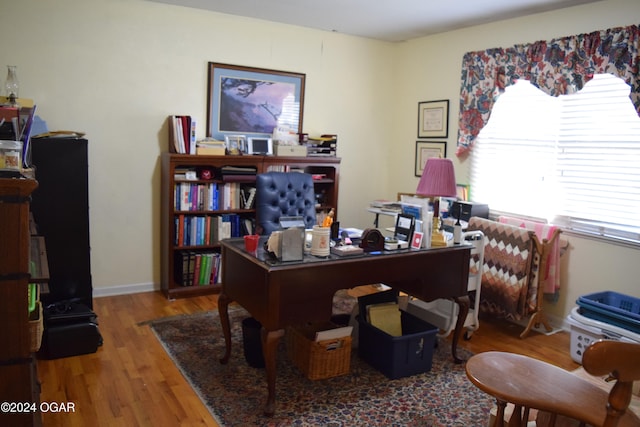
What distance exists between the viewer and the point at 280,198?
364cm

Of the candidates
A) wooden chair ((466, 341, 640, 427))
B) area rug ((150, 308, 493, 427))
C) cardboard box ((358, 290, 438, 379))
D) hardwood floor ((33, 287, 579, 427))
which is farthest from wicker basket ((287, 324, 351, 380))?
wooden chair ((466, 341, 640, 427))

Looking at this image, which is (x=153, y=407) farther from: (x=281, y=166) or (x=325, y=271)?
(x=281, y=166)

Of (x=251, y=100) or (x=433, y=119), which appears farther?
(x=433, y=119)

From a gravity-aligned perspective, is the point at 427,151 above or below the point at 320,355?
above

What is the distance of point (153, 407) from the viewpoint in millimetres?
2510

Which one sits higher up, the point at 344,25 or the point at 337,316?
the point at 344,25

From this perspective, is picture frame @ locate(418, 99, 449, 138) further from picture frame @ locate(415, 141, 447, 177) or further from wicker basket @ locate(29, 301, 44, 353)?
wicker basket @ locate(29, 301, 44, 353)

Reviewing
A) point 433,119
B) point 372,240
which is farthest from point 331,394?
point 433,119

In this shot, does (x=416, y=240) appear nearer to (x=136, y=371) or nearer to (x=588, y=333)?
(x=588, y=333)

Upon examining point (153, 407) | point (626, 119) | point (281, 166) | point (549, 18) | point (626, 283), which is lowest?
point (153, 407)

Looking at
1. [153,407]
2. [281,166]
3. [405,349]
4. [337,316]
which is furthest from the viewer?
[281,166]

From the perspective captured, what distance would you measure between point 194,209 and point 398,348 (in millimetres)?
2180

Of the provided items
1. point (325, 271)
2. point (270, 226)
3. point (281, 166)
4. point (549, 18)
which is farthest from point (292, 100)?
point (325, 271)

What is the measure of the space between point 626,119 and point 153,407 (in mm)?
3495
